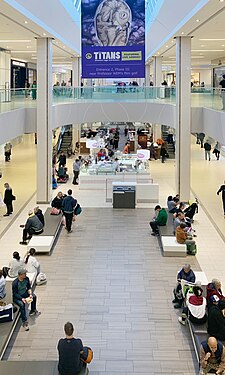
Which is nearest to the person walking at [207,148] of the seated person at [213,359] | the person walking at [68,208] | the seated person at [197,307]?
the person walking at [68,208]

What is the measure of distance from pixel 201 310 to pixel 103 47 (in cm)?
1365

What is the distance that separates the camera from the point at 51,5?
21562 mm

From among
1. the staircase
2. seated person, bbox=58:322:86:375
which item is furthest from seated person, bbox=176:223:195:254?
the staircase

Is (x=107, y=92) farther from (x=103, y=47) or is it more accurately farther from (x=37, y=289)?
(x=37, y=289)

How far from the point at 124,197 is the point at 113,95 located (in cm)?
1018

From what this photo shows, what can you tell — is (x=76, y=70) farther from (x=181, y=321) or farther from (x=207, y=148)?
(x=181, y=321)

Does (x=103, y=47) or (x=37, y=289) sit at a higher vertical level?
(x=103, y=47)

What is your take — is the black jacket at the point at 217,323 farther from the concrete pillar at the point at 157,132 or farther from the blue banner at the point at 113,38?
the concrete pillar at the point at 157,132

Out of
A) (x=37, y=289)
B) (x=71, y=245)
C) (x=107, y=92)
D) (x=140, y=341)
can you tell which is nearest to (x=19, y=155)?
(x=107, y=92)

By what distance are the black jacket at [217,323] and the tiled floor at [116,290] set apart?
69 cm

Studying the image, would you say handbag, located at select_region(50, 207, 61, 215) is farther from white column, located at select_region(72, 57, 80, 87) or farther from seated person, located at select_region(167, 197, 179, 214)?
→ white column, located at select_region(72, 57, 80, 87)

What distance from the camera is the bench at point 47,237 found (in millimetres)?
16188

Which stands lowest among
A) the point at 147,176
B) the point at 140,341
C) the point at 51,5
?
the point at 140,341

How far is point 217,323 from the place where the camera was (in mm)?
9859
